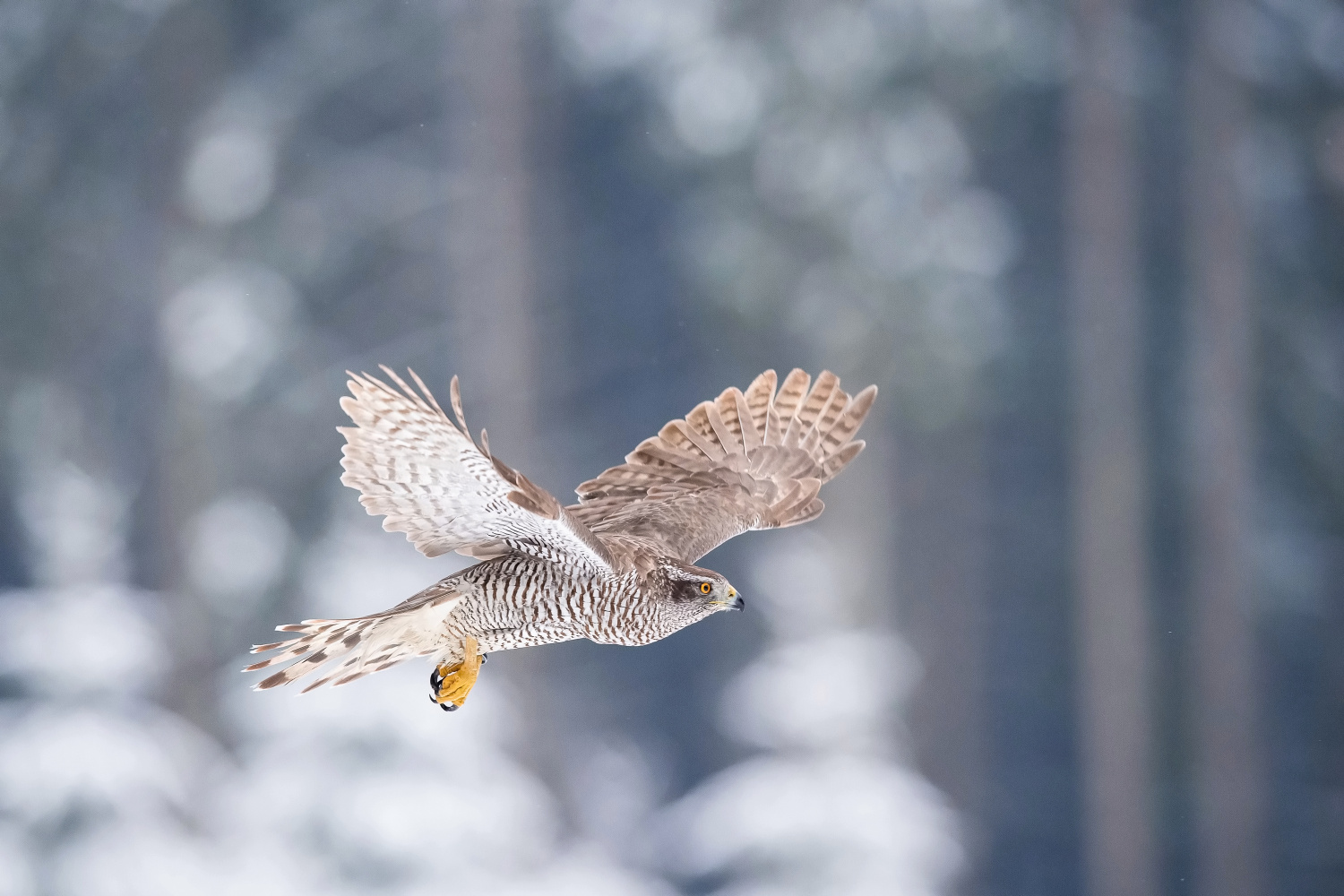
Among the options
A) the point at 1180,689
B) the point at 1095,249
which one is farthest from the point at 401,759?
the point at 1095,249

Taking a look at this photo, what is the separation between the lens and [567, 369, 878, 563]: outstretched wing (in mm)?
2324

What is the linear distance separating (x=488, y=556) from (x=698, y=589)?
0.39m

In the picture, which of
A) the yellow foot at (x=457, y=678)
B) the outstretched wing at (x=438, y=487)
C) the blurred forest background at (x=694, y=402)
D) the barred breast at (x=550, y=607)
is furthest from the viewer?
the blurred forest background at (x=694, y=402)

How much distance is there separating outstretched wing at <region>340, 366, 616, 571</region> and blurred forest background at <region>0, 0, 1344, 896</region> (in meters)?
2.38

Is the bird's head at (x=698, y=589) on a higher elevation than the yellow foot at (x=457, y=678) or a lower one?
higher

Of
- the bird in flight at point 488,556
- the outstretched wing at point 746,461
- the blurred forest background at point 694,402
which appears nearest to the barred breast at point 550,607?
the bird in flight at point 488,556

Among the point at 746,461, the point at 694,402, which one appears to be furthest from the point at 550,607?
the point at 694,402

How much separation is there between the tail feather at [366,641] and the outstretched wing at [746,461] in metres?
0.38

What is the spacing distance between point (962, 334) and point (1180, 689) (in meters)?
1.39

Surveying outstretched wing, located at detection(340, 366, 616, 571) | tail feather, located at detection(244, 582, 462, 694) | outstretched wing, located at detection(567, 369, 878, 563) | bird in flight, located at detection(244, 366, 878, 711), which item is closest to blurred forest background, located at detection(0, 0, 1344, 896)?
outstretched wing, located at detection(567, 369, 878, 563)

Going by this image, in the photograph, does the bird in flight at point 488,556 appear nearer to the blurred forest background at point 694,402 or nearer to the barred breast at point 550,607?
the barred breast at point 550,607

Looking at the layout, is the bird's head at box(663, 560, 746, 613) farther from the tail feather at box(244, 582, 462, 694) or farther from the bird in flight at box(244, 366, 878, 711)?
the tail feather at box(244, 582, 462, 694)

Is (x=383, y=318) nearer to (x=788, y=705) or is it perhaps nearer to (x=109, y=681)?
(x=109, y=681)

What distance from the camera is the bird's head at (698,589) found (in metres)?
1.86
